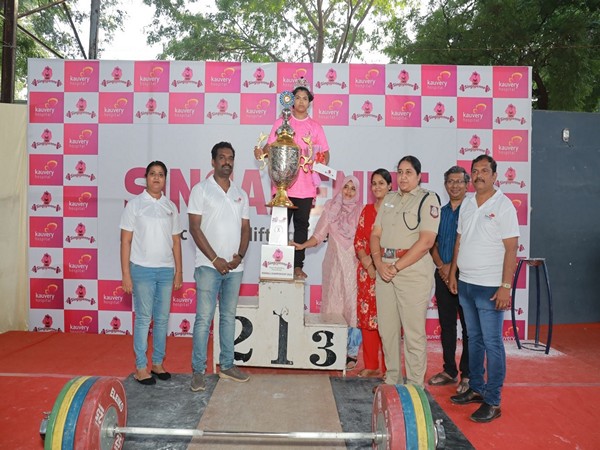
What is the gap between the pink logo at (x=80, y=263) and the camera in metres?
4.93

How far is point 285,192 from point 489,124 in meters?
2.32

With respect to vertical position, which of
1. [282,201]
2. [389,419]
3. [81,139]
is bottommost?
[389,419]

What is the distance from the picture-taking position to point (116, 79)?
4930 mm

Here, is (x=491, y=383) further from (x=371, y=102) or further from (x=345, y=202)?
(x=371, y=102)

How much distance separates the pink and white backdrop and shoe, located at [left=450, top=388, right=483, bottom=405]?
5.59 ft

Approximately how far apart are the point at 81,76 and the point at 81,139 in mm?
Answer: 594

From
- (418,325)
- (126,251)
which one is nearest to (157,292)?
(126,251)

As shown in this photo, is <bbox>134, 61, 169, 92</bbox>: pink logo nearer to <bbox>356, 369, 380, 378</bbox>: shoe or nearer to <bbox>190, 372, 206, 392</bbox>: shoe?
<bbox>190, 372, 206, 392</bbox>: shoe

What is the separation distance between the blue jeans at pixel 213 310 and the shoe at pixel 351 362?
3.09 feet

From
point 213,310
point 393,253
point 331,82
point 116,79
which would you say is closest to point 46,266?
point 116,79

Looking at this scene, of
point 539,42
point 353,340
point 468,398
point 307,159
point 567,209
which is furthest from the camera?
point 539,42

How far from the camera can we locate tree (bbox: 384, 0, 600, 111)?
29.8 ft

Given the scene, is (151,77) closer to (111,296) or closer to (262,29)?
(111,296)

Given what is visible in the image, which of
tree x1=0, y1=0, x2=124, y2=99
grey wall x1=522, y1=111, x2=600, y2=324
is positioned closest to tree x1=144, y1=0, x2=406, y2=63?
tree x1=0, y1=0, x2=124, y2=99
